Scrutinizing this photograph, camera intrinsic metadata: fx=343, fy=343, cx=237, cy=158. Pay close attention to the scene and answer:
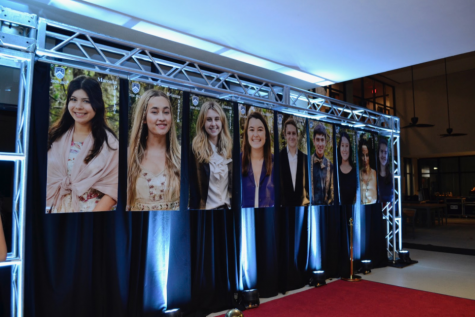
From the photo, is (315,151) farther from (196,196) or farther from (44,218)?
(44,218)

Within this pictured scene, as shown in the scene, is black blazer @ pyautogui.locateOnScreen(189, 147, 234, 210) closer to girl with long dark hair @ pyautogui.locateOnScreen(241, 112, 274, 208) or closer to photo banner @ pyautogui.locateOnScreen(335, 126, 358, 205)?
girl with long dark hair @ pyautogui.locateOnScreen(241, 112, 274, 208)

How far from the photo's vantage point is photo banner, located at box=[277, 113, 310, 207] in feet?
16.7

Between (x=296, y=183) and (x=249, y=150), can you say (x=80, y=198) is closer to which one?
(x=249, y=150)

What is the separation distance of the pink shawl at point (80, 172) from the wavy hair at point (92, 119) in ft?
0.11

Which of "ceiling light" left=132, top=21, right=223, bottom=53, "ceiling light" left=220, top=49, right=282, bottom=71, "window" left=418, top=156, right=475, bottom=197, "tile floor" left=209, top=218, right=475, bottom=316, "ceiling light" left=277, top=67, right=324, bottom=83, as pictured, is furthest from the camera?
"window" left=418, top=156, right=475, bottom=197

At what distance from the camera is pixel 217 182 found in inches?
168

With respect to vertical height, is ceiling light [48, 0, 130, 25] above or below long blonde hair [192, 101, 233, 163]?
above

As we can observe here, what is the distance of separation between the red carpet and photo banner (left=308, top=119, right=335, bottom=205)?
1.43 m

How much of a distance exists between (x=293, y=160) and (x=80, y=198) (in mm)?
3118

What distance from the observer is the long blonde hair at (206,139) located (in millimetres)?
4180

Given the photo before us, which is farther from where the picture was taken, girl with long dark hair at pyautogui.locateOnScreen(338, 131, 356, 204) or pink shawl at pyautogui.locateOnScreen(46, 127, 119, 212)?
girl with long dark hair at pyautogui.locateOnScreen(338, 131, 356, 204)

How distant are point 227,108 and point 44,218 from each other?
242 centimetres

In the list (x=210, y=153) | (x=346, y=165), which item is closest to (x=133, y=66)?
(x=210, y=153)

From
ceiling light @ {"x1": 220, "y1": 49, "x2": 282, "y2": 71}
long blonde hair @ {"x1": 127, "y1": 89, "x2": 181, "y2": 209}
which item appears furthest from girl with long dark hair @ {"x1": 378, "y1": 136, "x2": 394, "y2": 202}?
long blonde hair @ {"x1": 127, "y1": 89, "x2": 181, "y2": 209}
